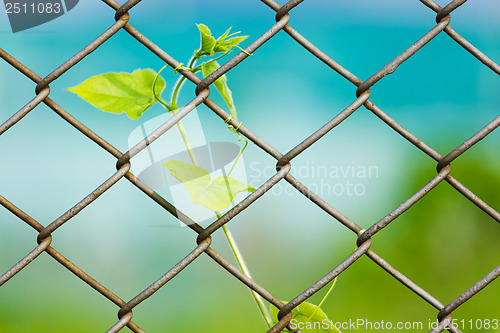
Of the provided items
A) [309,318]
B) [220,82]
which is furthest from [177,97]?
[309,318]

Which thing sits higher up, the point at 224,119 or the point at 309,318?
the point at 224,119

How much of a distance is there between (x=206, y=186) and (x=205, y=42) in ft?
0.50

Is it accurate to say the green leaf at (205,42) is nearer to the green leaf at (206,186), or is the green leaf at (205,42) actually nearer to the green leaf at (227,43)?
the green leaf at (227,43)

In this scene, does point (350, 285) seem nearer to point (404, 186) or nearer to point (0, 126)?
point (404, 186)

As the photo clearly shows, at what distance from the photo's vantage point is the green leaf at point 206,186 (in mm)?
561

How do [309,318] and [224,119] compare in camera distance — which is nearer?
[224,119]

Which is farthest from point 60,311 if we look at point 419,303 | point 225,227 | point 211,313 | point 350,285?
point 225,227

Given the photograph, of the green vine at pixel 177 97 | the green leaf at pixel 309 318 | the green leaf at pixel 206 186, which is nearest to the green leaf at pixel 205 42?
the green vine at pixel 177 97

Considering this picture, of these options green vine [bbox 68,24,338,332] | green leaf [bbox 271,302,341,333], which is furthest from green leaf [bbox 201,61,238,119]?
green leaf [bbox 271,302,341,333]

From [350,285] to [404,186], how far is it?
2.03ft

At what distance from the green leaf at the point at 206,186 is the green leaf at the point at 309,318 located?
0.17 m

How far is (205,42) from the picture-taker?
0.55 metres

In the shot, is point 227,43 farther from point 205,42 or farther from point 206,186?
point 206,186

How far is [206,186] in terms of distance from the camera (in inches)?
22.5
